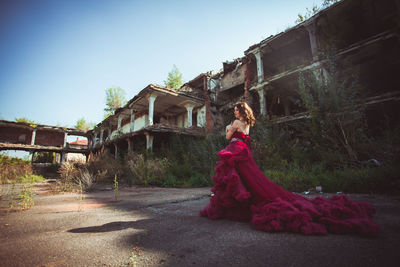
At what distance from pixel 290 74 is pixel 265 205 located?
11.5 m

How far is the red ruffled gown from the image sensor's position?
5.22 ft

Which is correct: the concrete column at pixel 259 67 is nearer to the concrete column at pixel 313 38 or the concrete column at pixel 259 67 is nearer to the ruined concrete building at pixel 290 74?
the ruined concrete building at pixel 290 74

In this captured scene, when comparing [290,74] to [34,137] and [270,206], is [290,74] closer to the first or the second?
[270,206]

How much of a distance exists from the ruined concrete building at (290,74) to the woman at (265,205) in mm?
5355

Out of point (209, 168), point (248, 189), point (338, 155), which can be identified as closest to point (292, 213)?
point (248, 189)

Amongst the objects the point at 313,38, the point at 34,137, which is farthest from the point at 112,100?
the point at 313,38

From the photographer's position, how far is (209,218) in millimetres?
2201

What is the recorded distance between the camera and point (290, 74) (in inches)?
444

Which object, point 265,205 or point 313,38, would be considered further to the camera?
point 313,38

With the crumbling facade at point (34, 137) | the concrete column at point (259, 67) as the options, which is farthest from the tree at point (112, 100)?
the concrete column at point (259, 67)

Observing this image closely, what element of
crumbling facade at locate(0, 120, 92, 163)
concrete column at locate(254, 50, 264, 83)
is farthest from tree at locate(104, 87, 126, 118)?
concrete column at locate(254, 50, 264, 83)

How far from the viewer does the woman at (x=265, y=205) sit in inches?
63.1

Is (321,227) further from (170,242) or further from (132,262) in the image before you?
(132,262)

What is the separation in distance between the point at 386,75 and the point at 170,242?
49.6 ft
